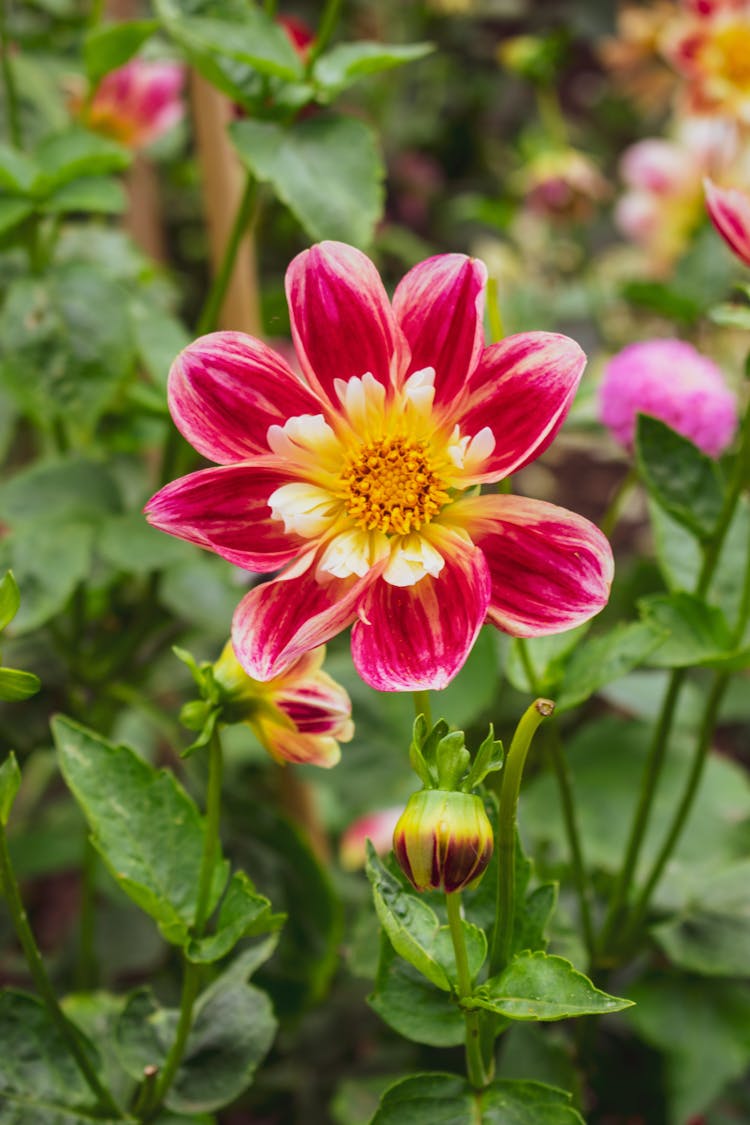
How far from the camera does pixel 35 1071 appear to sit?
0.48 meters

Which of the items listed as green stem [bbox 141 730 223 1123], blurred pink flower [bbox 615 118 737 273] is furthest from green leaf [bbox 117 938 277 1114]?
blurred pink flower [bbox 615 118 737 273]

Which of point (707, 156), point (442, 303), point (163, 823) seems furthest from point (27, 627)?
point (707, 156)

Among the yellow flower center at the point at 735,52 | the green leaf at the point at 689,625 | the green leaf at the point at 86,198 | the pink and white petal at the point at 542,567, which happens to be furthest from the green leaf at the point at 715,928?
the yellow flower center at the point at 735,52

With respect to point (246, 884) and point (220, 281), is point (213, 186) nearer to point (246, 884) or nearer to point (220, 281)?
point (220, 281)

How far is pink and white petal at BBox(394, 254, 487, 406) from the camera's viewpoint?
1.35 feet

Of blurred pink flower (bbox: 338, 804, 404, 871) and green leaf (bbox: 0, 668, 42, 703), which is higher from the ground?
green leaf (bbox: 0, 668, 42, 703)

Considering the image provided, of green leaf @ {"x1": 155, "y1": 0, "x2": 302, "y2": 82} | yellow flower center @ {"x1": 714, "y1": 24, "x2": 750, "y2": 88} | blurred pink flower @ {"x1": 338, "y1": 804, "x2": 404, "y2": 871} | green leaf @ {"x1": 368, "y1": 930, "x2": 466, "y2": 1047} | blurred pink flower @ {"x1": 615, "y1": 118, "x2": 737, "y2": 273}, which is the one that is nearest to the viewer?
green leaf @ {"x1": 368, "y1": 930, "x2": 466, "y2": 1047}

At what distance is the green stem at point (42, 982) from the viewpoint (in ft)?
1.34

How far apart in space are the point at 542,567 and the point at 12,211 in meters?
0.42

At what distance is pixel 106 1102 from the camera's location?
1.57 feet

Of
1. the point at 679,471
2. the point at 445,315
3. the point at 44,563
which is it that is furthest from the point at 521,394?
the point at 44,563

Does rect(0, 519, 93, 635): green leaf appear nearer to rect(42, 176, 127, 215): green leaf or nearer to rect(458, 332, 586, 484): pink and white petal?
rect(42, 176, 127, 215): green leaf

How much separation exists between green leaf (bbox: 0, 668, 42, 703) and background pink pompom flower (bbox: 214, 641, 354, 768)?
7 centimetres

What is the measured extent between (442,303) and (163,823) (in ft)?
0.79
